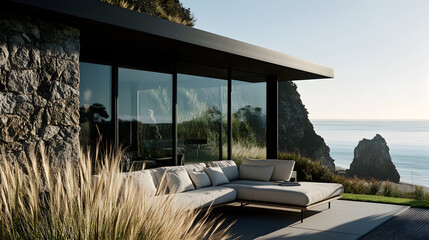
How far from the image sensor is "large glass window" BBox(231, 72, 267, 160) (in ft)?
28.1

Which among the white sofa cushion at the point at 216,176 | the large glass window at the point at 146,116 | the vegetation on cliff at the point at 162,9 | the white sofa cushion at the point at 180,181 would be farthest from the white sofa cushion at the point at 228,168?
the vegetation on cliff at the point at 162,9

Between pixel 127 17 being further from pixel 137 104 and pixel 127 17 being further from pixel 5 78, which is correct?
pixel 137 104

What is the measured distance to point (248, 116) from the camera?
888 centimetres

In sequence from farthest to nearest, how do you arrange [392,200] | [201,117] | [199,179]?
[392,200]
[201,117]
[199,179]

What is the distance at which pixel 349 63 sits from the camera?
2998 centimetres

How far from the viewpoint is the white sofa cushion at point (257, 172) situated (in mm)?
7449

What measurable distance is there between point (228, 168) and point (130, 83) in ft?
7.74

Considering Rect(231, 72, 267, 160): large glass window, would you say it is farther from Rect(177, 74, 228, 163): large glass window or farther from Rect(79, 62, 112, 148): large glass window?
Rect(79, 62, 112, 148): large glass window

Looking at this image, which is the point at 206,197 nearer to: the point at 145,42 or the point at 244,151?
the point at 145,42

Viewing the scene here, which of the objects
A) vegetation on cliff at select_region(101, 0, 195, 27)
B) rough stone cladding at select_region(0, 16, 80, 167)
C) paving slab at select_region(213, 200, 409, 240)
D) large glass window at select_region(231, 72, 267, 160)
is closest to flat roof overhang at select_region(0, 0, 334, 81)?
rough stone cladding at select_region(0, 16, 80, 167)

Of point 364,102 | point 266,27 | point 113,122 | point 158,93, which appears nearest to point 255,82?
point 158,93

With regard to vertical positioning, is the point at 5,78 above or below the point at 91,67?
below

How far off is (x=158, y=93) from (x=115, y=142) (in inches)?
46.7

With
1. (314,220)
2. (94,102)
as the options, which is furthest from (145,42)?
(314,220)
